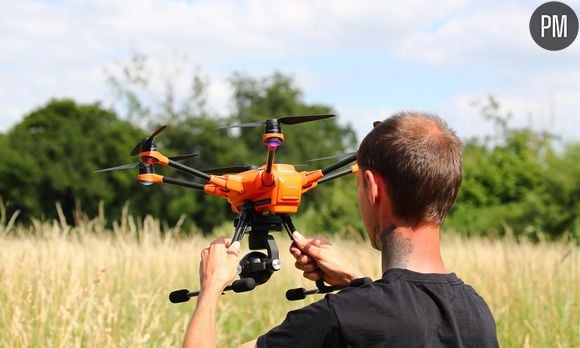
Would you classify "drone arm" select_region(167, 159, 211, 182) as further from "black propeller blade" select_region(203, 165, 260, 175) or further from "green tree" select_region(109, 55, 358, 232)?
"green tree" select_region(109, 55, 358, 232)

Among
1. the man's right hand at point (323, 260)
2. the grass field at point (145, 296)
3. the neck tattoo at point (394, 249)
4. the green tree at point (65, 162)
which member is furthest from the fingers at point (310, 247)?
the green tree at point (65, 162)

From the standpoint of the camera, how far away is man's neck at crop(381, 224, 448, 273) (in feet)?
7.39

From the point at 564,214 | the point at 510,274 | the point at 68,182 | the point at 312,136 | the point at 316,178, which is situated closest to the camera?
the point at 316,178

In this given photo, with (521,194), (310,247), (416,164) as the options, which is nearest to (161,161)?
(310,247)

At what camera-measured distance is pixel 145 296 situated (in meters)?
4.09

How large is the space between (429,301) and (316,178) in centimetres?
58

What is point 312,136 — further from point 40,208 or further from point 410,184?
point 410,184

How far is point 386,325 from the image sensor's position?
211cm

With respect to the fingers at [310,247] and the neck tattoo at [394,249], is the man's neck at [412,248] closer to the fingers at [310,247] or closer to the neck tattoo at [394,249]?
the neck tattoo at [394,249]

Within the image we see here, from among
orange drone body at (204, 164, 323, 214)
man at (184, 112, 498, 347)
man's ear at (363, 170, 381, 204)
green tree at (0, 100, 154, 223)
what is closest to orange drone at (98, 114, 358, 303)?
orange drone body at (204, 164, 323, 214)

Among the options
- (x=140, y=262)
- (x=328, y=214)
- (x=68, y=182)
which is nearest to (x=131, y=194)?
(x=68, y=182)

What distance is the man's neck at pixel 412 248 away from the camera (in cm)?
225

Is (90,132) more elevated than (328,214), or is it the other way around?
(90,132)

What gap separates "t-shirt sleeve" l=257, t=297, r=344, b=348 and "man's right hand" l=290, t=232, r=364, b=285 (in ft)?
1.50
